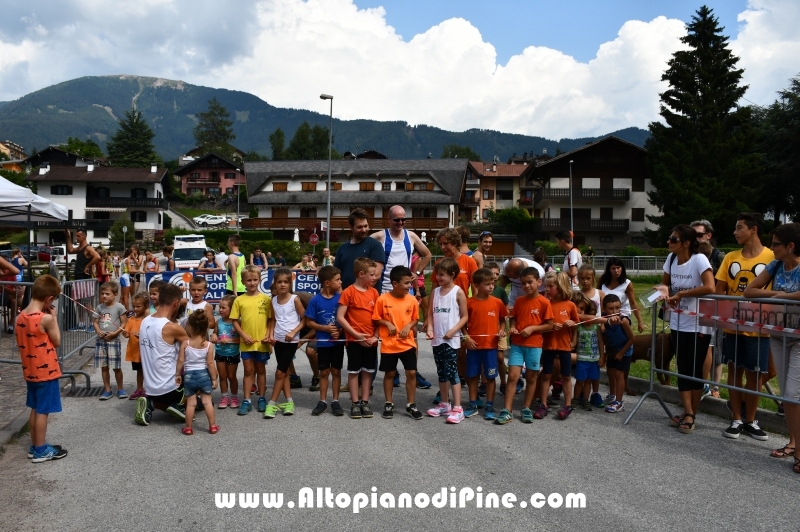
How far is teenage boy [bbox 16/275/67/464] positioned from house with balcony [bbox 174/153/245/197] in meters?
104

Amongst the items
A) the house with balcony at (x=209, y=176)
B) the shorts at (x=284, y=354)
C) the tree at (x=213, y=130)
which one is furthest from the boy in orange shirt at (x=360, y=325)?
the tree at (x=213, y=130)

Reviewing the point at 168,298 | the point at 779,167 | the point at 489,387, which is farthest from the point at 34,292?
the point at 779,167

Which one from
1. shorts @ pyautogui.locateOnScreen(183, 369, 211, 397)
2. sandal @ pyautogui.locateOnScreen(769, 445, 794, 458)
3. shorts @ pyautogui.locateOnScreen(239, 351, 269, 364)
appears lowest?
sandal @ pyautogui.locateOnScreen(769, 445, 794, 458)

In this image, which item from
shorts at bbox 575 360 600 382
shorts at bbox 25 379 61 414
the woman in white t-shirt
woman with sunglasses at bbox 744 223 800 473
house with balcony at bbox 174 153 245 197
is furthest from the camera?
house with balcony at bbox 174 153 245 197

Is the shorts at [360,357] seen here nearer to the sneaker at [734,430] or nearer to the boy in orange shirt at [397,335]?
the boy in orange shirt at [397,335]

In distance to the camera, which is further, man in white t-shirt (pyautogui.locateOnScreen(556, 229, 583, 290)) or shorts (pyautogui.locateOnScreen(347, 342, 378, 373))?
man in white t-shirt (pyautogui.locateOnScreen(556, 229, 583, 290))

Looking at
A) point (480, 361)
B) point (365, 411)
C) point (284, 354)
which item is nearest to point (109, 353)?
point (284, 354)

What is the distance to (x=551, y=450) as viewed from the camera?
606cm

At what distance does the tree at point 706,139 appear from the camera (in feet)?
155

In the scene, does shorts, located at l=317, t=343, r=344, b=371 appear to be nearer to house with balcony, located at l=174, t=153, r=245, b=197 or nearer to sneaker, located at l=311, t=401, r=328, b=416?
sneaker, located at l=311, t=401, r=328, b=416

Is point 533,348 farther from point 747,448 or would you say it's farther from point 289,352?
point 289,352

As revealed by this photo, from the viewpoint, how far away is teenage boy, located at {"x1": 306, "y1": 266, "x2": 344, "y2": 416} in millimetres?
7547

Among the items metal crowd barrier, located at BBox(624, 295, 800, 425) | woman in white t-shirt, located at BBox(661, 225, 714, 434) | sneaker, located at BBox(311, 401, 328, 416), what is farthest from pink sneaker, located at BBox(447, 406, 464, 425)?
woman in white t-shirt, located at BBox(661, 225, 714, 434)

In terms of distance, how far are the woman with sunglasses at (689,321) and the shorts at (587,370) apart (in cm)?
98
